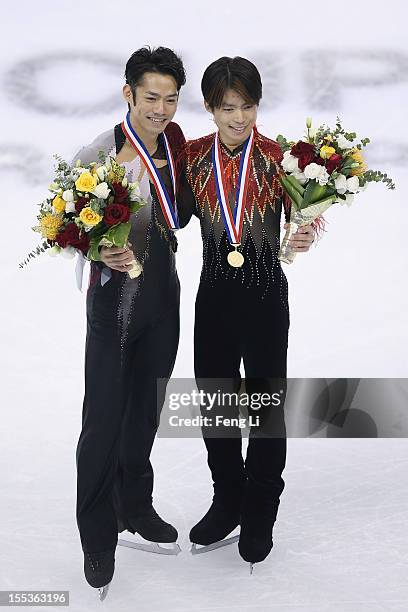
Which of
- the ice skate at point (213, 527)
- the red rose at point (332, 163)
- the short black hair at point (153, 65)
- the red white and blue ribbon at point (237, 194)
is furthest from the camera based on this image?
the ice skate at point (213, 527)

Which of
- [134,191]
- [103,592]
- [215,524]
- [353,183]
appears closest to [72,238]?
[134,191]

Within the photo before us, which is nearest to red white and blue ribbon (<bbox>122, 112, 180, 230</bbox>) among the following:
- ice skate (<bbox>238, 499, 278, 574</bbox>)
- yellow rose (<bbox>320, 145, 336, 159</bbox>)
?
yellow rose (<bbox>320, 145, 336, 159</bbox>)

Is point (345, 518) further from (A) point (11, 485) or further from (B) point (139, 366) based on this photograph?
(A) point (11, 485)

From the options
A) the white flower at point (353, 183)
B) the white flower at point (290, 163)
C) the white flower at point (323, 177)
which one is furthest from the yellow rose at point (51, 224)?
the white flower at point (353, 183)

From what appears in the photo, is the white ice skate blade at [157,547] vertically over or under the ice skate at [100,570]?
under

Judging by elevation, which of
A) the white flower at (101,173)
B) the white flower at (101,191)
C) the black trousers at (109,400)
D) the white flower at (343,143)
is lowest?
the black trousers at (109,400)

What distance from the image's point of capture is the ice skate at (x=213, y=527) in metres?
4.96

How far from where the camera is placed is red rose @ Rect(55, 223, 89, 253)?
405cm

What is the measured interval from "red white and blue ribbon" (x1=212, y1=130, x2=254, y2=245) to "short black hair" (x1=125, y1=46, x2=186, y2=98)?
0.43 meters

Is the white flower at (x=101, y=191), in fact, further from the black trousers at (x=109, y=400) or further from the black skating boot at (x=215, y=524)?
the black skating boot at (x=215, y=524)

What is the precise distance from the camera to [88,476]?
4477 millimetres

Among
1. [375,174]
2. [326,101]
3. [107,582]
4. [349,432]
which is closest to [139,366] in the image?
[107,582]

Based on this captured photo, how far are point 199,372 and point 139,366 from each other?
0.30m

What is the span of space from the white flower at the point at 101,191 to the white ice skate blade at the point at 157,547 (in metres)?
1.98
